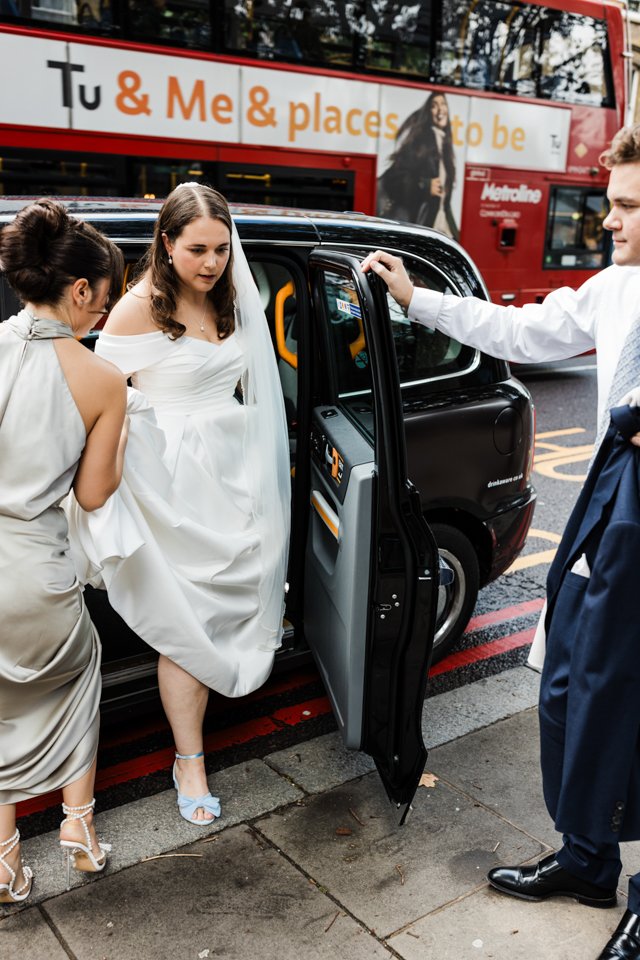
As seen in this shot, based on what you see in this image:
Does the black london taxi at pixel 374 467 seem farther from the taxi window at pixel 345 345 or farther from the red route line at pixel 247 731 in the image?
the red route line at pixel 247 731

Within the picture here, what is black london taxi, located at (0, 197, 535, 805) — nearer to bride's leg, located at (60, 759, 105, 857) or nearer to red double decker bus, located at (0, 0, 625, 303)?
bride's leg, located at (60, 759, 105, 857)

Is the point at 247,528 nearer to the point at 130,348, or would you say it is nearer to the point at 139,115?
the point at 130,348

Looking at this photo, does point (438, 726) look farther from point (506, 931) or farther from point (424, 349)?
point (424, 349)

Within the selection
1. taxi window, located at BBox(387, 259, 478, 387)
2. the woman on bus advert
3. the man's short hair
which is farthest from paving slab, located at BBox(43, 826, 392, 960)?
the woman on bus advert

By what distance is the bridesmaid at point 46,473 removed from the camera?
2.26m

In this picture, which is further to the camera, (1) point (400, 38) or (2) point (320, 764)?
(1) point (400, 38)

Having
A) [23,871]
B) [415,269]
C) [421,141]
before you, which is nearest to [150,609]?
[23,871]

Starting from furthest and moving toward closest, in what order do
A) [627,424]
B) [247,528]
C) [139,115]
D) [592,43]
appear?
[592,43]
[139,115]
[247,528]
[627,424]

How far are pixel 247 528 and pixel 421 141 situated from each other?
297 inches

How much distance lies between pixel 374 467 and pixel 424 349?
3.87 ft

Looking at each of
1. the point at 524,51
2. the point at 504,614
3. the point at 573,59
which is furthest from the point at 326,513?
the point at 573,59

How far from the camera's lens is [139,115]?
24.6ft

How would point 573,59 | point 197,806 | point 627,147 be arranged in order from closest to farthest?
point 627,147, point 197,806, point 573,59

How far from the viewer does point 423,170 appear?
976cm
